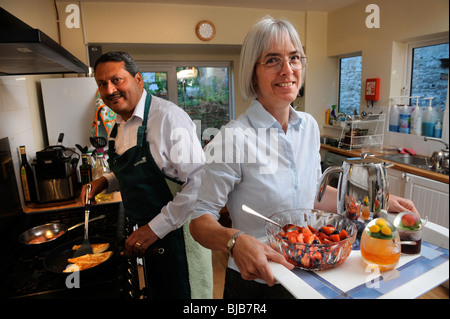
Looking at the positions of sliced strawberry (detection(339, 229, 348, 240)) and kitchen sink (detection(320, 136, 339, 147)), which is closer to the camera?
sliced strawberry (detection(339, 229, 348, 240))

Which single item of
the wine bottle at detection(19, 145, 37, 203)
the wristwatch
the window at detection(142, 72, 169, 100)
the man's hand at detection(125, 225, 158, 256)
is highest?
the window at detection(142, 72, 169, 100)

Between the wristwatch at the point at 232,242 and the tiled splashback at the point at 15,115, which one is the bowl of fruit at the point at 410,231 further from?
the tiled splashback at the point at 15,115

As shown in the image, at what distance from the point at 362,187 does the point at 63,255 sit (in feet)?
2.72

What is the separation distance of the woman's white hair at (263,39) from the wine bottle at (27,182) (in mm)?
1180

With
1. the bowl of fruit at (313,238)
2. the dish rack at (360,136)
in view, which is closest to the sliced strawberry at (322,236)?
the bowl of fruit at (313,238)

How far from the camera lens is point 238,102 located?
3320 mm

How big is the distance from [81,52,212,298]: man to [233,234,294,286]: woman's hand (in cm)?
57

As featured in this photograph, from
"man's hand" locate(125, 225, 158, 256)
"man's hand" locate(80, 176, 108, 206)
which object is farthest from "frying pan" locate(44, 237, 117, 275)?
"man's hand" locate(80, 176, 108, 206)

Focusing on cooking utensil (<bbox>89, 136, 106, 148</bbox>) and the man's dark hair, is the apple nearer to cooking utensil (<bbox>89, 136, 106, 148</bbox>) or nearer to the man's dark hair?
the man's dark hair

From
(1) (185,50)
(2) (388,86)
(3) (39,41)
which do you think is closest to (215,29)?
(1) (185,50)

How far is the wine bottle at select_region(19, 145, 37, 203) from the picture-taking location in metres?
1.30

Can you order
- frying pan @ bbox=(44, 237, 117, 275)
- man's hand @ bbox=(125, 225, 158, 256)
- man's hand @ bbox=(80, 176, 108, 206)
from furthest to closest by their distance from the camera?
1. man's hand @ bbox=(80, 176, 108, 206)
2. man's hand @ bbox=(125, 225, 158, 256)
3. frying pan @ bbox=(44, 237, 117, 275)

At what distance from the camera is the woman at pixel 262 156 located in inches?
18.9

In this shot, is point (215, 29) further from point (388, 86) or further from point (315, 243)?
point (315, 243)
